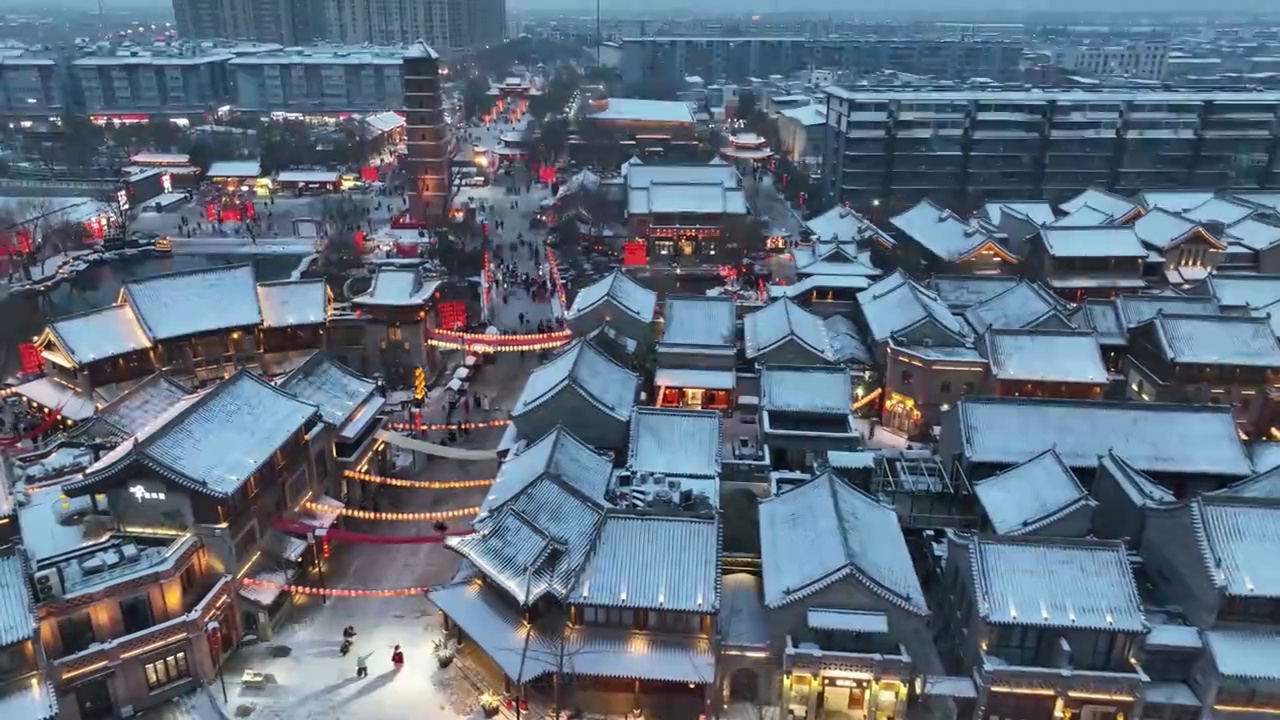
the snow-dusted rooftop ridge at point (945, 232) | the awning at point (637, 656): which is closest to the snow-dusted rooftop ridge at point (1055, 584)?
the awning at point (637, 656)

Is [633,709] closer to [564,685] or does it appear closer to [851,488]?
[564,685]

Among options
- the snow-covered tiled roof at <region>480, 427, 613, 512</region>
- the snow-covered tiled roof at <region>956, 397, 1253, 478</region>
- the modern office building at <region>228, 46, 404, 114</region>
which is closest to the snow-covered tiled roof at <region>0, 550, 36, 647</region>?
the snow-covered tiled roof at <region>480, 427, 613, 512</region>

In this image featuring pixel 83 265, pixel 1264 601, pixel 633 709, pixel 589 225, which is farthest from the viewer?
pixel 589 225

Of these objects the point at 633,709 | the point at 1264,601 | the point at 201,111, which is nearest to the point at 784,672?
the point at 633,709

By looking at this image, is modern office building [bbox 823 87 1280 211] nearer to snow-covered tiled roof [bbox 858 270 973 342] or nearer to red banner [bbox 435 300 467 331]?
snow-covered tiled roof [bbox 858 270 973 342]

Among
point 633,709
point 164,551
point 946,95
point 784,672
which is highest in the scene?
point 946,95
